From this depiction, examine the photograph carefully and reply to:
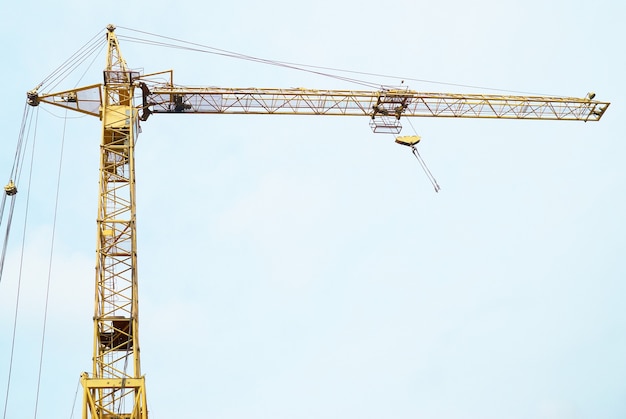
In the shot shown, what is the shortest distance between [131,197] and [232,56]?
865 inches

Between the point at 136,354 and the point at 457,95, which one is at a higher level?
the point at 457,95

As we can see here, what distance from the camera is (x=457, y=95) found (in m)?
70.3

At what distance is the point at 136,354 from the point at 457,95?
3303cm

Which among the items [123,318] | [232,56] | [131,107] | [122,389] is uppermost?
[232,56]

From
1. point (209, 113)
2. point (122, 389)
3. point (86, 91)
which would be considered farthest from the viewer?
point (209, 113)

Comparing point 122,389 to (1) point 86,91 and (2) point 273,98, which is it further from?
(2) point 273,98

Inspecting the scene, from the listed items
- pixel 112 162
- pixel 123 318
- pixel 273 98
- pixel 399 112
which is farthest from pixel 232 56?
pixel 123 318

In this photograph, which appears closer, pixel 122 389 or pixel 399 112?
pixel 122 389

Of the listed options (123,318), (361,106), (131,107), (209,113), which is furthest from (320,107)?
(123,318)

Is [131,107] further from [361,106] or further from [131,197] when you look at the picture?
[361,106]

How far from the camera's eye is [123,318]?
167ft

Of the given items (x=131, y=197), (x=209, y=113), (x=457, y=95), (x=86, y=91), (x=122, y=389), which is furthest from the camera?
(x=457, y=95)

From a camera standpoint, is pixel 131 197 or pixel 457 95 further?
pixel 457 95

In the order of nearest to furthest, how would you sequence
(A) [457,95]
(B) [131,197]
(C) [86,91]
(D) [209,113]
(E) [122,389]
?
(E) [122,389], (B) [131,197], (C) [86,91], (D) [209,113], (A) [457,95]
